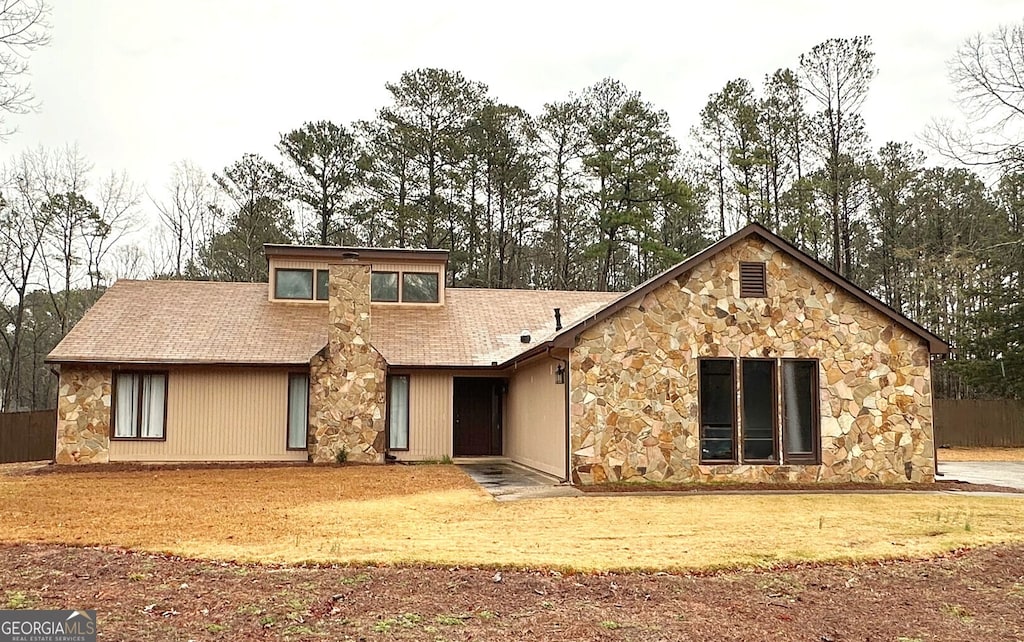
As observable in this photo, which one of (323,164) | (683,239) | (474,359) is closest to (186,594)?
(474,359)

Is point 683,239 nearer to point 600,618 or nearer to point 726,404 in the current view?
point 726,404

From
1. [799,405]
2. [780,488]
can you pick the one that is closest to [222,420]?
[780,488]

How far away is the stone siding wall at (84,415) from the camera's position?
698 inches

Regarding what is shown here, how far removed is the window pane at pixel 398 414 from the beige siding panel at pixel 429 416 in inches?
4.2

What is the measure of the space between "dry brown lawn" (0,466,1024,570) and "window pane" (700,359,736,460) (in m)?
1.66

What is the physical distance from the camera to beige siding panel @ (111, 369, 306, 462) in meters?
18.1

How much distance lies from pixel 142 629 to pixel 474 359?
13.9 meters

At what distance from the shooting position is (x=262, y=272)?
32.4 m

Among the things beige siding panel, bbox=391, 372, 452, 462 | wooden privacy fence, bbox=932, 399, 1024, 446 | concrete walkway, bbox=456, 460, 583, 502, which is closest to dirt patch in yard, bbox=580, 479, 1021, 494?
concrete walkway, bbox=456, 460, 583, 502

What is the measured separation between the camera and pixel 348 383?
704 inches

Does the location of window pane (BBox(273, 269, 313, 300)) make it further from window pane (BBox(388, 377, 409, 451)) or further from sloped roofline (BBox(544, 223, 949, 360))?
sloped roofline (BBox(544, 223, 949, 360))

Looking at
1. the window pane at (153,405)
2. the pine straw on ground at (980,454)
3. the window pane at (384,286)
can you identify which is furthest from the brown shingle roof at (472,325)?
the pine straw on ground at (980,454)

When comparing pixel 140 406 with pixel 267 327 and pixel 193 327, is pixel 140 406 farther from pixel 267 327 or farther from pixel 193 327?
pixel 267 327

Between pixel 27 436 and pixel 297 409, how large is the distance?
30.6 feet
